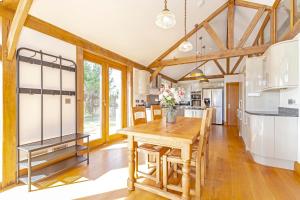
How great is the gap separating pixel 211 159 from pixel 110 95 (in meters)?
3.00

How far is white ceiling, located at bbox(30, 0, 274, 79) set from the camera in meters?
2.48

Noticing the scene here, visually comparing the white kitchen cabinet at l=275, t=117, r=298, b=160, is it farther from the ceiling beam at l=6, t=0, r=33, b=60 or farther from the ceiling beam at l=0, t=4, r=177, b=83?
the ceiling beam at l=6, t=0, r=33, b=60

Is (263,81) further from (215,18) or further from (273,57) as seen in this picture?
(215,18)

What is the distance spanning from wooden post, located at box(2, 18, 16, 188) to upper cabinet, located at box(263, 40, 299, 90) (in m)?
4.11

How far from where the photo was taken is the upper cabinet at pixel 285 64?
2372 mm

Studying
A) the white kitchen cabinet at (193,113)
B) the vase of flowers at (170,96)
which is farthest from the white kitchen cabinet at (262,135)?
the white kitchen cabinet at (193,113)

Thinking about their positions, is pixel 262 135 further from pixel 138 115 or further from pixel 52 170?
pixel 52 170

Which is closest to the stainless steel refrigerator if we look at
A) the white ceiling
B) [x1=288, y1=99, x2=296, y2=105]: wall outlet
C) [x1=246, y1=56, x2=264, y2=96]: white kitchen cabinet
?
the white ceiling

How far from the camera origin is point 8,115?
204 cm

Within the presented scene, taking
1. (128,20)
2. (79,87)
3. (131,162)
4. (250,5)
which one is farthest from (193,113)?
(131,162)

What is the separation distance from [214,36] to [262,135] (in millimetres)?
2917

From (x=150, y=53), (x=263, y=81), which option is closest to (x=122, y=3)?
(x=150, y=53)

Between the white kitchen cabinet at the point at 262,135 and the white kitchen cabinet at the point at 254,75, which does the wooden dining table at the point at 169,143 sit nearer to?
the white kitchen cabinet at the point at 262,135

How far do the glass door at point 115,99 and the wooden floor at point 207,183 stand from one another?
163 cm
